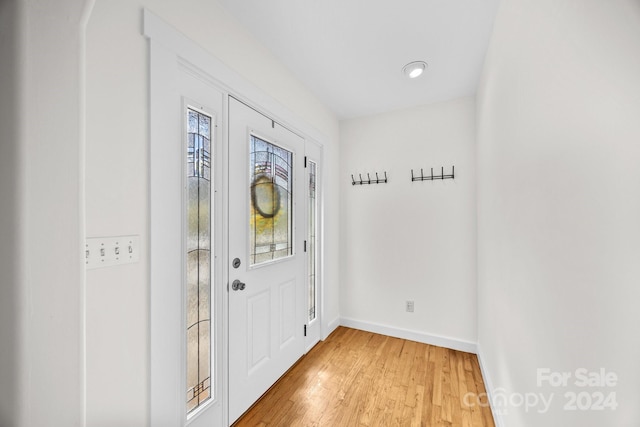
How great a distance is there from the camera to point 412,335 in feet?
8.80

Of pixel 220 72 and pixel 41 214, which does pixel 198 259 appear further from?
pixel 220 72

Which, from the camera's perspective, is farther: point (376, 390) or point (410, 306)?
point (410, 306)

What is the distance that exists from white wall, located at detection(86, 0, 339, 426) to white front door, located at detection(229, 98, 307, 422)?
0.52 metres

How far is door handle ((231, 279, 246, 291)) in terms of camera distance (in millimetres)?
1566

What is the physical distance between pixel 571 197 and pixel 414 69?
1761mm

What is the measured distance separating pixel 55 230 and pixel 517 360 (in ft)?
5.59

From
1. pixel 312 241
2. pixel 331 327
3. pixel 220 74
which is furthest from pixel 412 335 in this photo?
pixel 220 74

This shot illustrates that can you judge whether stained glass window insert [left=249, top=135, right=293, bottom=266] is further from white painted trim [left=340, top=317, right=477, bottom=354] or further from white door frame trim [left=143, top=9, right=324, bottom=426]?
white painted trim [left=340, top=317, right=477, bottom=354]

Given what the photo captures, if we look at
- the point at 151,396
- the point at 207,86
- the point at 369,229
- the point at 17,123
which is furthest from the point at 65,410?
the point at 369,229

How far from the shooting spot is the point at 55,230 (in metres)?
0.52

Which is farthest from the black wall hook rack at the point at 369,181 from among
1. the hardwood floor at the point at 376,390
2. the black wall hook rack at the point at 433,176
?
the hardwood floor at the point at 376,390

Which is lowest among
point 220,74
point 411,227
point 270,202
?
point 411,227

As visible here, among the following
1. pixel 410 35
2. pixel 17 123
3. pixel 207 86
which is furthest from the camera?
pixel 410 35

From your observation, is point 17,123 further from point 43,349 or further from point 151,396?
point 151,396
